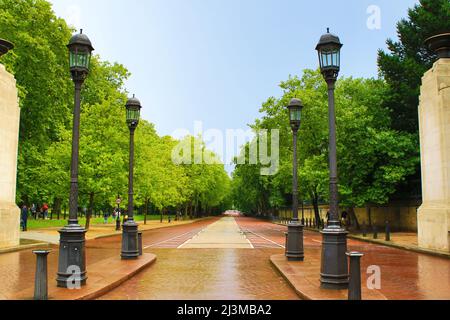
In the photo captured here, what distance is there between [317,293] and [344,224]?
28244mm

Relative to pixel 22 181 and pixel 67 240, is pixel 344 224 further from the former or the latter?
pixel 67 240

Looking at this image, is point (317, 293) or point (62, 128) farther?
point (62, 128)

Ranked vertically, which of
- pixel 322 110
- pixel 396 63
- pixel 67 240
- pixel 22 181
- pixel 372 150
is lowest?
pixel 67 240

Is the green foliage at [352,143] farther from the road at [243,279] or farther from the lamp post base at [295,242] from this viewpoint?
the lamp post base at [295,242]

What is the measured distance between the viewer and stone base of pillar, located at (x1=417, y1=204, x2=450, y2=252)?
58.9 feet

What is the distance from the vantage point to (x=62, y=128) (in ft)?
111

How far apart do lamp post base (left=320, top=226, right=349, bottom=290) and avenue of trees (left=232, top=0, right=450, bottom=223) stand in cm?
2213

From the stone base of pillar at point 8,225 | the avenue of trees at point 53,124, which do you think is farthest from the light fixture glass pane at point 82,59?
the avenue of trees at point 53,124

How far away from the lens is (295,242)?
1509 centimetres

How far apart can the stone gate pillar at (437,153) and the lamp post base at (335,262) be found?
1030 cm

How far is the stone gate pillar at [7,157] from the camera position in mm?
19203

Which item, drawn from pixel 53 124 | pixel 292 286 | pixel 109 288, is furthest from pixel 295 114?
pixel 53 124

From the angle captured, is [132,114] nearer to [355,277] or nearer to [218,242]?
[355,277]
